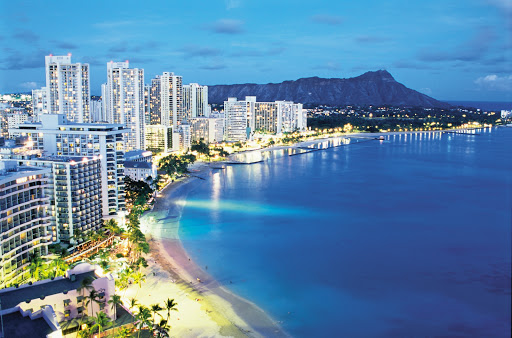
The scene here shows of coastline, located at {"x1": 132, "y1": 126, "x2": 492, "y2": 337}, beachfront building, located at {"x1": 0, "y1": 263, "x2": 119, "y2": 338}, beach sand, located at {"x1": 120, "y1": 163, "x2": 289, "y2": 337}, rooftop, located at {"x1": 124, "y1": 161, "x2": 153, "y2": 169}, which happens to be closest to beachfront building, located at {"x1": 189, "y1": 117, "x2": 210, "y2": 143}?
rooftop, located at {"x1": 124, "y1": 161, "x2": 153, "y2": 169}

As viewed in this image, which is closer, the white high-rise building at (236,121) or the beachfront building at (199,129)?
the beachfront building at (199,129)

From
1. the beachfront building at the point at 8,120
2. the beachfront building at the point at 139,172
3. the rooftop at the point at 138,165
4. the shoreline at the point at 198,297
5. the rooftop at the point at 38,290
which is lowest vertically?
the shoreline at the point at 198,297

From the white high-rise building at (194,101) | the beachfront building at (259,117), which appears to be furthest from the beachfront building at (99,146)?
the white high-rise building at (194,101)

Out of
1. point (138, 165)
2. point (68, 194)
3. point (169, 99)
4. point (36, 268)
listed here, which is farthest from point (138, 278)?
point (169, 99)

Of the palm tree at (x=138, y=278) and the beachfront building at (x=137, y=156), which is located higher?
the beachfront building at (x=137, y=156)

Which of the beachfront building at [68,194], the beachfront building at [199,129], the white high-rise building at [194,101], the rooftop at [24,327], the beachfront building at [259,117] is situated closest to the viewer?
the rooftop at [24,327]

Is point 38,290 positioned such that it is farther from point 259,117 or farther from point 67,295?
point 259,117

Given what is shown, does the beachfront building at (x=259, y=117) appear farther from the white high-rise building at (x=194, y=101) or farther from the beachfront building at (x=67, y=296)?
the beachfront building at (x=67, y=296)
